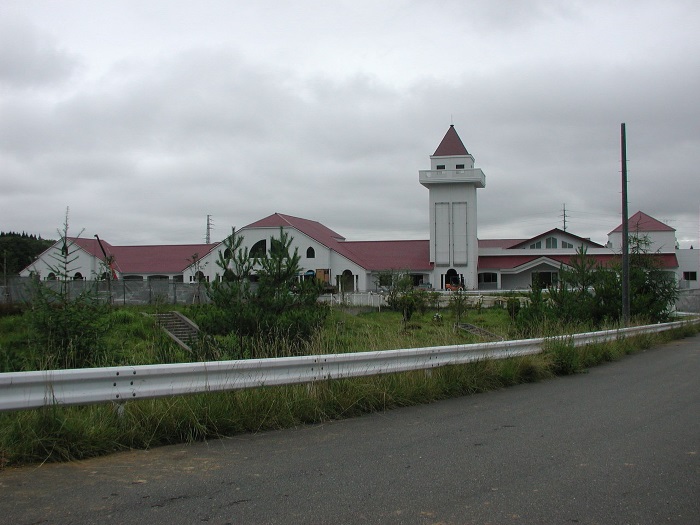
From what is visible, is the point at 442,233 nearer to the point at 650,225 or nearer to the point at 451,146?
the point at 451,146

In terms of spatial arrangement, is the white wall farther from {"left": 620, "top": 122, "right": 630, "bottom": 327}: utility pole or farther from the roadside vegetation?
the roadside vegetation

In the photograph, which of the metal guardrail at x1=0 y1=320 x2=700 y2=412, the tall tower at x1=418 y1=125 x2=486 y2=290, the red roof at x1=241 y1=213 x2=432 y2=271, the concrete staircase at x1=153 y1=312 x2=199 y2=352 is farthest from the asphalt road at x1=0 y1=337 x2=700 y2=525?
the tall tower at x1=418 y1=125 x2=486 y2=290

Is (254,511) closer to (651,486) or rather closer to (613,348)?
(651,486)

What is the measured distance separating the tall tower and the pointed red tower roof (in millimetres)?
95

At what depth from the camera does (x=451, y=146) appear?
210ft

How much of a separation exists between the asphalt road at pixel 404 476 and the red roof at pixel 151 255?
202 ft

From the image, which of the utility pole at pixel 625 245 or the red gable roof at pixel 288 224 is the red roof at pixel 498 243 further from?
the utility pole at pixel 625 245

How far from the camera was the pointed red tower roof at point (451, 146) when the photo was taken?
63.6m

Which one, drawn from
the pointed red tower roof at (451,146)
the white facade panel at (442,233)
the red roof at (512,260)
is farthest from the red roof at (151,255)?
the red roof at (512,260)

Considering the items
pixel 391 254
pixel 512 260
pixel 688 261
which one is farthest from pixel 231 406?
pixel 688 261

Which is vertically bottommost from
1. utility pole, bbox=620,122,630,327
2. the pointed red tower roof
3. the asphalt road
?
the asphalt road

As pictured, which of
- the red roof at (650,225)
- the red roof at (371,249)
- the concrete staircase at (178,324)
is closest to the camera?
the concrete staircase at (178,324)

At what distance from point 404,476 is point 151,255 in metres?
70.3

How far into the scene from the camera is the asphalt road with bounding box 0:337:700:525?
4582mm
